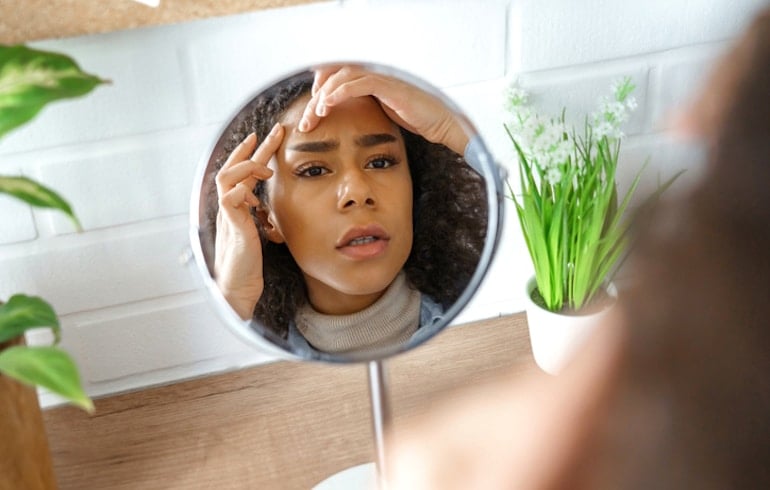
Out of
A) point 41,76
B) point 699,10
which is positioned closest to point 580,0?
point 699,10

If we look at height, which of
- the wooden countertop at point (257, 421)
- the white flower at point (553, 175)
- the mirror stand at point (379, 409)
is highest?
the white flower at point (553, 175)

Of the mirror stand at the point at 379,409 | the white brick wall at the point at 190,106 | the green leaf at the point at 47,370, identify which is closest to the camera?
the green leaf at the point at 47,370

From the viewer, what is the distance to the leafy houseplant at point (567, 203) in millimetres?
697

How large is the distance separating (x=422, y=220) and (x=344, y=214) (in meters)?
0.05

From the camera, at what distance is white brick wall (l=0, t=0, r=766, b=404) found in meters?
0.66

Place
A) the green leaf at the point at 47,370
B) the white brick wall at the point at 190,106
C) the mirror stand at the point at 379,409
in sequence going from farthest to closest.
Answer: the white brick wall at the point at 190,106 < the mirror stand at the point at 379,409 < the green leaf at the point at 47,370

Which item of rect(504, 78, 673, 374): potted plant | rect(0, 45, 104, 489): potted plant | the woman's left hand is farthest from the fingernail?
rect(504, 78, 673, 374): potted plant

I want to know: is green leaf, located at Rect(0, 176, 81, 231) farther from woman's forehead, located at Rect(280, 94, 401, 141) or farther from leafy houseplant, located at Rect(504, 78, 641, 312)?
leafy houseplant, located at Rect(504, 78, 641, 312)

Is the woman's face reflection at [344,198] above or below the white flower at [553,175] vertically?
above

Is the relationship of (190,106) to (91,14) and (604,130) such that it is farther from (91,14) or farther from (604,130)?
(604,130)

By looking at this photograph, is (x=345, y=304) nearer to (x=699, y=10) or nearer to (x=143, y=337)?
(x=143, y=337)

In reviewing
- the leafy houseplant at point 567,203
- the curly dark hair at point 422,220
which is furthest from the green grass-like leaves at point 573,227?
the curly dark hair at point 422,220

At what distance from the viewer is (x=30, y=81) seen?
46 cm

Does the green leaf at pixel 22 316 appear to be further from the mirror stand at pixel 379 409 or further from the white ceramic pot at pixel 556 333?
the white ceramic pot at pixel 556 333
